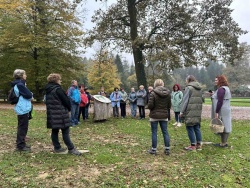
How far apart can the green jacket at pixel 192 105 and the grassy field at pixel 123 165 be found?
2.90ft

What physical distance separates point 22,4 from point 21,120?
720 inches

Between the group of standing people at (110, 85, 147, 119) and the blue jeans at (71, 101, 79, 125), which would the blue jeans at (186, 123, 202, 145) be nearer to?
the blue jeans at (71, 101, 79, 125)

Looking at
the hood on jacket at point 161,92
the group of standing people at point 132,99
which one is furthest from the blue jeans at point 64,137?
the group of standing people at point 132,99

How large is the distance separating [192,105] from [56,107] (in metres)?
3.56

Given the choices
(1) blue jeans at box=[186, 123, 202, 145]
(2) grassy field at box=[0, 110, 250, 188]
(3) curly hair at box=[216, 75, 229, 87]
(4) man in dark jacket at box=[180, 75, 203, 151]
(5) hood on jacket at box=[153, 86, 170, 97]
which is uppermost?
(3) curly hair at box=[216, 75, 229, 87]

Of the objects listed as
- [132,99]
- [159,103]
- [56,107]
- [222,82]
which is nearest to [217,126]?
[222,82]

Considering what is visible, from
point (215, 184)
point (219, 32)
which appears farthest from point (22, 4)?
point (215, 184)

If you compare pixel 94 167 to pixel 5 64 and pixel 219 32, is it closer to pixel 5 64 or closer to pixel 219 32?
pixel 219 32

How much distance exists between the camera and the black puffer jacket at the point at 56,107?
243 inches

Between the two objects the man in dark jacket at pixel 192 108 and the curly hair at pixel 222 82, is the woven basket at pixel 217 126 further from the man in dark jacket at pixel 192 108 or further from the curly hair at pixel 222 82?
the curly hair at pixel 222 82

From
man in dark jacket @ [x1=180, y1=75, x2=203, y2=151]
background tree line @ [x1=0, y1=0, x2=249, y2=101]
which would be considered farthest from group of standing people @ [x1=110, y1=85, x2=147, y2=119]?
man in dark jacket @ [x1=180, y1=75, x2=203, y2=151]

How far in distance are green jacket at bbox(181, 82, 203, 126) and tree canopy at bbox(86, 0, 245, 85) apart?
939 cm

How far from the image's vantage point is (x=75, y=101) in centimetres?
1096

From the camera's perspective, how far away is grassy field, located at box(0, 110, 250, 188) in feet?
16.7
